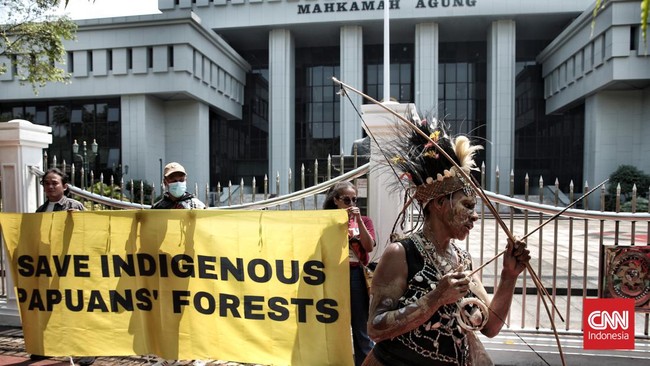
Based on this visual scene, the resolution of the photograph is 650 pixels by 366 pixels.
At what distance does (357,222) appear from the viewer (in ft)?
12.1

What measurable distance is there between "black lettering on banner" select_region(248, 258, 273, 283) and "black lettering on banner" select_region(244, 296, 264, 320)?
0.16 m

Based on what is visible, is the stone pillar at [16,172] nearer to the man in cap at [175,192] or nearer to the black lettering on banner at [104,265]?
the black lettering on banner at [104,265]

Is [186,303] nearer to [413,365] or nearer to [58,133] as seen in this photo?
[413,365]

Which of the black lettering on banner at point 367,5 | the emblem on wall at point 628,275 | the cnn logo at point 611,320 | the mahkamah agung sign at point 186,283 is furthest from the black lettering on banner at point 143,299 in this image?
the black lettering on banner at point 367,5

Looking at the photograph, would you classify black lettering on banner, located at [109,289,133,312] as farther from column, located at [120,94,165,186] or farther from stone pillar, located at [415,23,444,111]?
stone pillar, located at [415,23,444,111]

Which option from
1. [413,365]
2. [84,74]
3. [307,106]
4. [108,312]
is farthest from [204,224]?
[307,106]

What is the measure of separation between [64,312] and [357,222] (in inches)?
116

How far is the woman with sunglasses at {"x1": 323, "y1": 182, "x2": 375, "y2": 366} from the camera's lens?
12.1ft

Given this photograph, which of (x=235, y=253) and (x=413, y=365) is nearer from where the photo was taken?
(x=413, y=365)

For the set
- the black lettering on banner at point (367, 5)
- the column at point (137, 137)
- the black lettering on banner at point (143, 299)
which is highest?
the black lettering on banner at point (367, 5)

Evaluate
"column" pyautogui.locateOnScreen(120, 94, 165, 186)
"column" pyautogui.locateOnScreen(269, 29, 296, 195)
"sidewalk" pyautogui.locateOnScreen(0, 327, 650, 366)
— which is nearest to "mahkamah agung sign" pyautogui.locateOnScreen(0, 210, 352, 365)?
"sidewalk" pyautogui.locateOnScreen(0, 327, 650, 366)

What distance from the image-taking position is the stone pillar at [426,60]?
35.8m

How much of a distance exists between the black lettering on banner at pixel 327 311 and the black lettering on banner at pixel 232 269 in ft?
2.35

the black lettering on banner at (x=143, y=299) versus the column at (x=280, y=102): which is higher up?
the column at (x=280, y=102)
